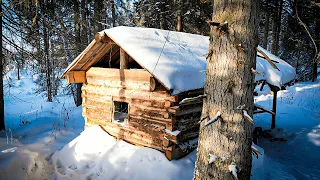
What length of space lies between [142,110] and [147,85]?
0.77 m

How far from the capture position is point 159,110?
5871mm

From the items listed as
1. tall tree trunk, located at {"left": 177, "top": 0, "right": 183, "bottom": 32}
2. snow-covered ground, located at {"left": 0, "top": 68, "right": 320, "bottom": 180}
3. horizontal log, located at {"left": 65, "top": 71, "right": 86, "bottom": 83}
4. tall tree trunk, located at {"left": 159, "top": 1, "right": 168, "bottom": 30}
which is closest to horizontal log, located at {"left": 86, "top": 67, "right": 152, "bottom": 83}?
horizontal log, located at {"left": 65, "top": 71, "right": 86, "bottom": 83}

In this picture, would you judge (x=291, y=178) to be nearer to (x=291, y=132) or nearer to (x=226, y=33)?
(x=291, y=132)

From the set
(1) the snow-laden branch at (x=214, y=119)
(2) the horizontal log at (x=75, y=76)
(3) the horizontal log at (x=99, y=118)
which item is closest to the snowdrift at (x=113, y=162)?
(3) the horizontal log at (x=99, y=118)

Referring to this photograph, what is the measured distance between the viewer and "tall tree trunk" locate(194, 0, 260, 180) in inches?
97.3

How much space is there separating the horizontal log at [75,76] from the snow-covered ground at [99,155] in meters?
1.74

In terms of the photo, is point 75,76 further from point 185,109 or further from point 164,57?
point 185,109

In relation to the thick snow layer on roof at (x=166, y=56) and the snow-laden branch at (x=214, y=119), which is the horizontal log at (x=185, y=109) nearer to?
the thick snow layer on roof at (x=166, y=56)

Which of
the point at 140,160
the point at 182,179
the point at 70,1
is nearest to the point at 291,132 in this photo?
the point at 182,179

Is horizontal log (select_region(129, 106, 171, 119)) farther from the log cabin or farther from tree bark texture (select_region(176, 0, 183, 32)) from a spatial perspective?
tree bark texture (select_region(176, 0, 183, 32))

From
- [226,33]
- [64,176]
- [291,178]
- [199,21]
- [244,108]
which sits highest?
[199,21]

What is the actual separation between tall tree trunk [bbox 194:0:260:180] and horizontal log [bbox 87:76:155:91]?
2.88m

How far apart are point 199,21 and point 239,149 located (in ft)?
44.8

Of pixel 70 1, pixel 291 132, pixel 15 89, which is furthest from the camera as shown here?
pixel 15 89
